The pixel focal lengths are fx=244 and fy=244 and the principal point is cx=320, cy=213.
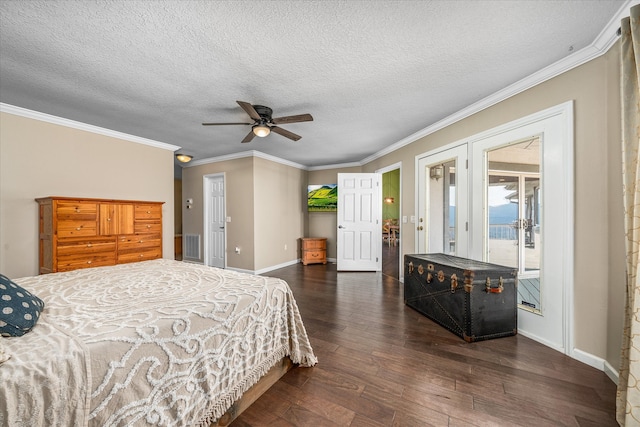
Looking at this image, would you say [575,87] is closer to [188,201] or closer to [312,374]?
[312,374]

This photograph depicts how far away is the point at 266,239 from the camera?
5.18 meters

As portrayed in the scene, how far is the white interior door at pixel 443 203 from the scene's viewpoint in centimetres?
306

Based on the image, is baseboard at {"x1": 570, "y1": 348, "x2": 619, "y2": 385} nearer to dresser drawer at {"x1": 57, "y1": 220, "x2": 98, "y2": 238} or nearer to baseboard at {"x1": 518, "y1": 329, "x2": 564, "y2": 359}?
baseboard at {"x1": 518, "y1": 329, "x2": 564, "y2": 359}

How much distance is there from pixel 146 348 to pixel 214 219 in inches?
191

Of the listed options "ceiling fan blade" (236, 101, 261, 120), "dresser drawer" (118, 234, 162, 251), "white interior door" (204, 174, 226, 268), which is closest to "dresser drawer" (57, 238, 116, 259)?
"dresser drawer" (118, 234, 162, 251)

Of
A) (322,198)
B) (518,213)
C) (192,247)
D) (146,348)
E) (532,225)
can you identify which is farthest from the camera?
(322,198)

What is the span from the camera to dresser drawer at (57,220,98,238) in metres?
2.84

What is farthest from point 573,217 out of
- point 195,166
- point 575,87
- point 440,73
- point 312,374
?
point 195,166

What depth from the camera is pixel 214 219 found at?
5.55 meters

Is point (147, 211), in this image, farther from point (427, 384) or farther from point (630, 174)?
point (630, 174)

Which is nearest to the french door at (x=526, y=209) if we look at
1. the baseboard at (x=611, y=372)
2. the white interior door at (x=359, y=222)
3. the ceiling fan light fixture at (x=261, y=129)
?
the baseboard at (x=611, y=372)

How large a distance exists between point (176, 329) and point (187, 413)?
377mm

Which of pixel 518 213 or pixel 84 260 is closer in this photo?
pixel 518 213

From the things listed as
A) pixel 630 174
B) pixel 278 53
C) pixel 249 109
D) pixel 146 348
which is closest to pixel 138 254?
pixel 249 109
